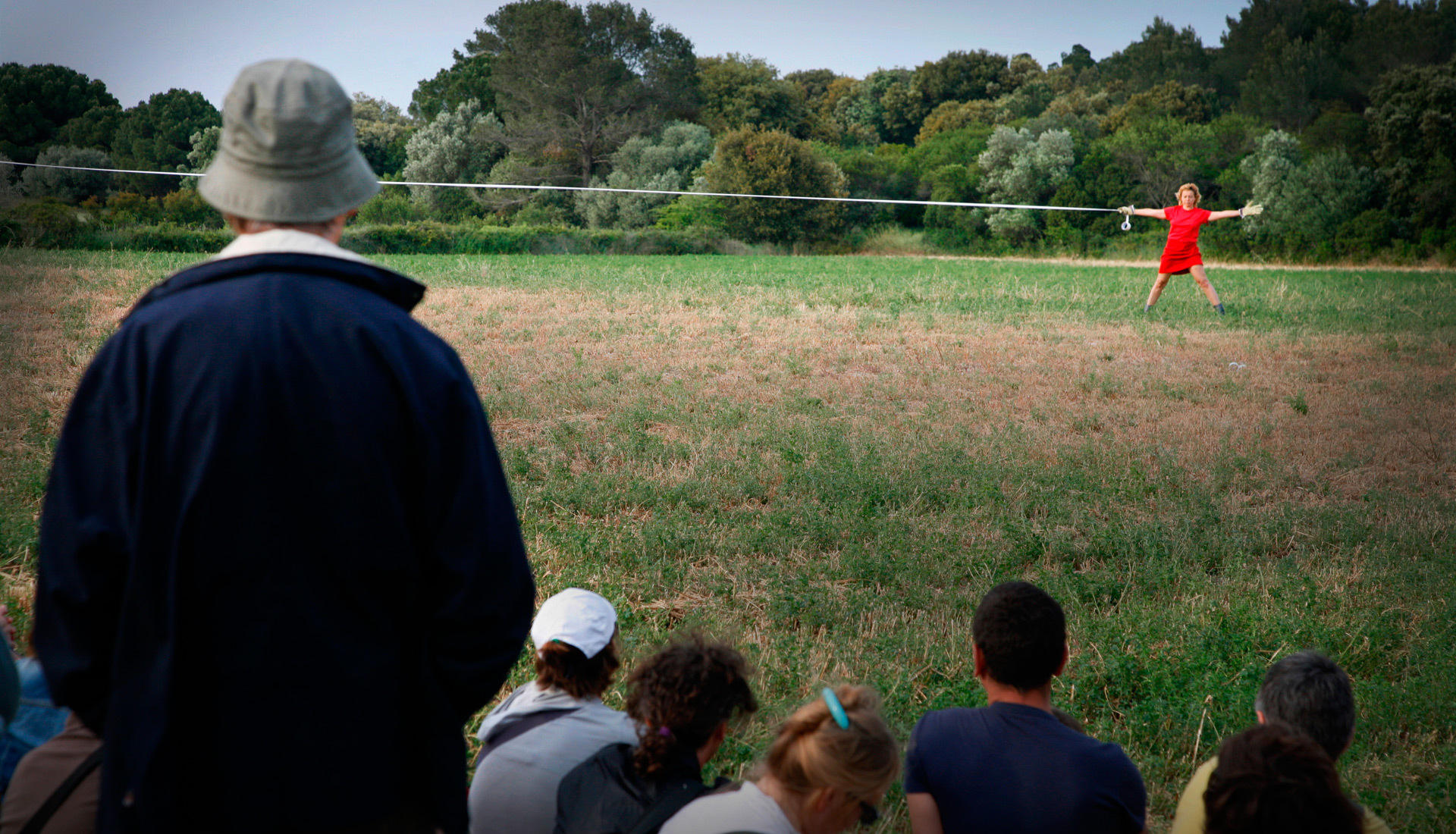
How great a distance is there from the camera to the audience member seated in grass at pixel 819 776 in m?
1.92

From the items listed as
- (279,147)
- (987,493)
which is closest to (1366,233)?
(987,493)

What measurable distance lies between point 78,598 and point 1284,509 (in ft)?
19.7

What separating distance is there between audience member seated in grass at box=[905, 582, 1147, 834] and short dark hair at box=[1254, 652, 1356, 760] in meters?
0.44

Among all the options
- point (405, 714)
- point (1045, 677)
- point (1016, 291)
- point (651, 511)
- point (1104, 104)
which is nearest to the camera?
point (405, 714)

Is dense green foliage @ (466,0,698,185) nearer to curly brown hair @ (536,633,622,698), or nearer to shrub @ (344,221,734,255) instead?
shrub @ (344,221,734,255)

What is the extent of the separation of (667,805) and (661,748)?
132 millimetres

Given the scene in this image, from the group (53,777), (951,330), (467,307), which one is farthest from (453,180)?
(53,777)

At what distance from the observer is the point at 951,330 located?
12.3 meters

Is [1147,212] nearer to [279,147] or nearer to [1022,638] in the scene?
[1022,638]

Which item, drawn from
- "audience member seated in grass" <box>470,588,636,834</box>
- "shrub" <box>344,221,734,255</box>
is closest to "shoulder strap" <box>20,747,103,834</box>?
"audience member seated in grass" <box>470,588,636,834</box>

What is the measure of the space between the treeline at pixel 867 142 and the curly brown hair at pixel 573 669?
75.0ft

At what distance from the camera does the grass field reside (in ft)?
12.3

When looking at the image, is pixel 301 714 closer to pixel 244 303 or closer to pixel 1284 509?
pixel 244 303

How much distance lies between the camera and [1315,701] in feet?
7.89
